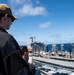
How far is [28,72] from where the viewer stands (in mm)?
2684

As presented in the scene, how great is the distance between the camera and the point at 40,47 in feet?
326

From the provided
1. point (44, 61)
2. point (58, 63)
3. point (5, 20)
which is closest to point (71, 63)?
point (58, 63)

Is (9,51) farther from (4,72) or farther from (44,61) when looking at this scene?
(44,61)

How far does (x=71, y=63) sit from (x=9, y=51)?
183ft

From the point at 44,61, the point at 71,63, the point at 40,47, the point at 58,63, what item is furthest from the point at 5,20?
the point at 40,47

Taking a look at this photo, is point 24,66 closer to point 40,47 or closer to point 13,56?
point 13,56

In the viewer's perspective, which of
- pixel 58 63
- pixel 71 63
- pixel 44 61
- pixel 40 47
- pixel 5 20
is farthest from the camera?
pixel 40 47

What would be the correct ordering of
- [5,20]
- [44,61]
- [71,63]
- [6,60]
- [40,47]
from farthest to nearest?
[40,47] → [44,61] → [71,63] → [5,20] → [6,60]

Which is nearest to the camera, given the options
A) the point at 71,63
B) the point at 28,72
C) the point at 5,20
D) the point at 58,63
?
the point at 28,72

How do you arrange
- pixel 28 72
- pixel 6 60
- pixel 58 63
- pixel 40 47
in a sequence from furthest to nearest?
pixel 40 47 → pixel 58 63 → pixel 28 72 → pixel 6 60

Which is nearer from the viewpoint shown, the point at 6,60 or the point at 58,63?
the point at 6,60

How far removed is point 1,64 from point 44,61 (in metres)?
69.7

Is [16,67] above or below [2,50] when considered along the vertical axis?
below

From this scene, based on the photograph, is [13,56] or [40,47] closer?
[13,56]
